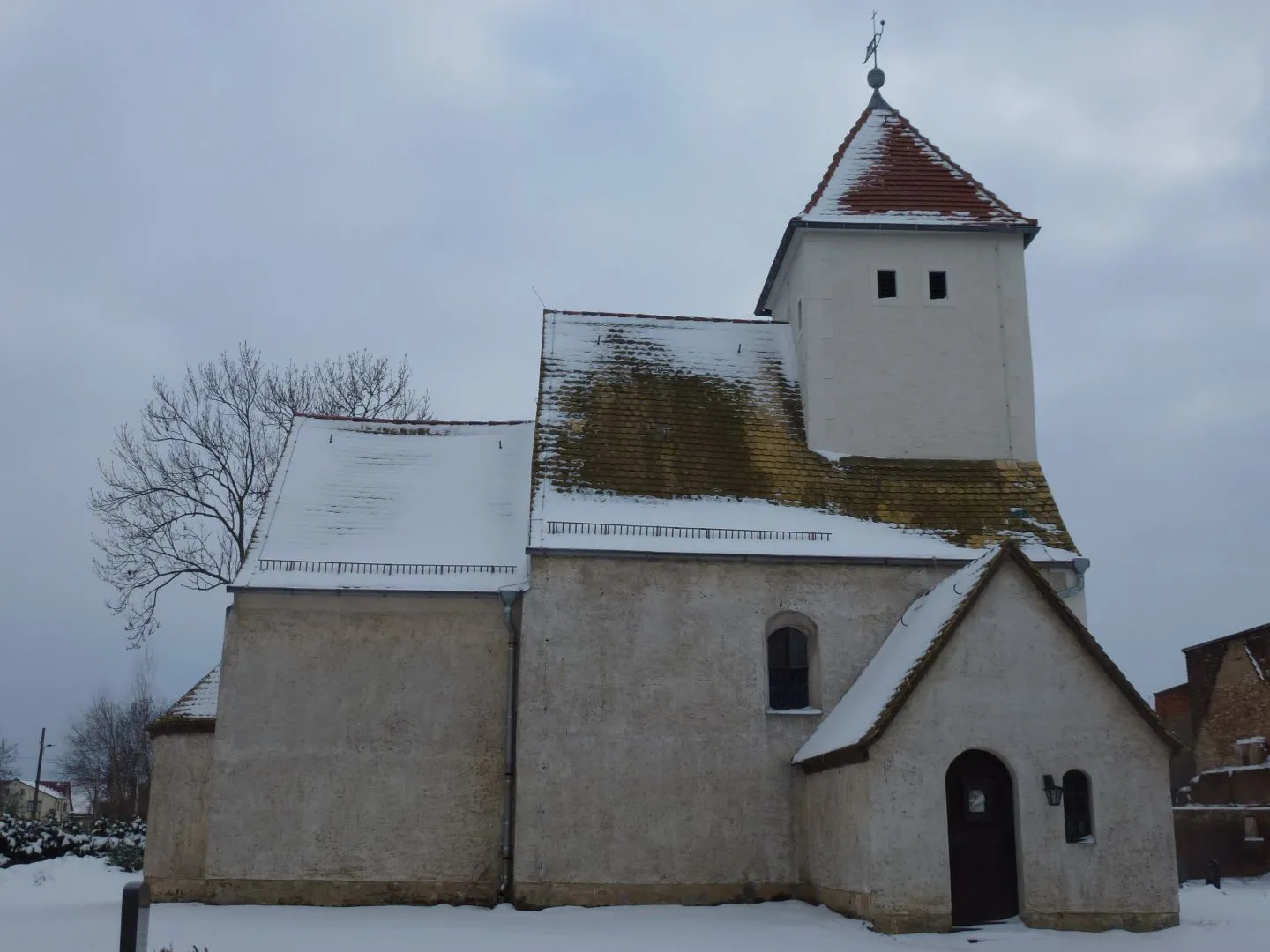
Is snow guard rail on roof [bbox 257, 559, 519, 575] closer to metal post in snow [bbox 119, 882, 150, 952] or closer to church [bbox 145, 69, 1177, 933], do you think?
church [bbox 145, 69, 1177, 933]

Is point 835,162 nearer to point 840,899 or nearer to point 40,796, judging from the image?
point 840,899

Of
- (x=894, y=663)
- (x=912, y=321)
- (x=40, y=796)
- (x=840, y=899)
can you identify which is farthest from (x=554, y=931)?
(x=40, y=796)

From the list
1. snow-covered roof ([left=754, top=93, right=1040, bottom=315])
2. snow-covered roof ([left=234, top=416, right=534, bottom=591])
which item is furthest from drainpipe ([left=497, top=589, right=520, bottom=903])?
snow-covered roof ([left=754, top=93, right=1040, bottom=315])

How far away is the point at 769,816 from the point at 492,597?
212 inches

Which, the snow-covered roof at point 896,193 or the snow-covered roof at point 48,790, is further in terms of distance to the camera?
the snow-covered roof at point 48,790

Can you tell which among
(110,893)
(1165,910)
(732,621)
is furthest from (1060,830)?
(110,893)

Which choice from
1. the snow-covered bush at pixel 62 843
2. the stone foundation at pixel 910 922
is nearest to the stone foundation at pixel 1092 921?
the stone foundation at pixel 910 922

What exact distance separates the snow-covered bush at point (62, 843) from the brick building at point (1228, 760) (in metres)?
26.0

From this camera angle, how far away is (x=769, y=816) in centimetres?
1678

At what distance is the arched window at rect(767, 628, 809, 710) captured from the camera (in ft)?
Answer: 58.5

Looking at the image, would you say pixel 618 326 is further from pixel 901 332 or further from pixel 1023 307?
pixel 1023 307

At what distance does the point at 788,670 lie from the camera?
17.9 metres

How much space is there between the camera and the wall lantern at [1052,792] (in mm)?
14633

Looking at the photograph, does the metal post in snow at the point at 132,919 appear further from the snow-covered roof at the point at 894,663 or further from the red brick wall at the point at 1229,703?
the red brick wall at the point at 1229,703
